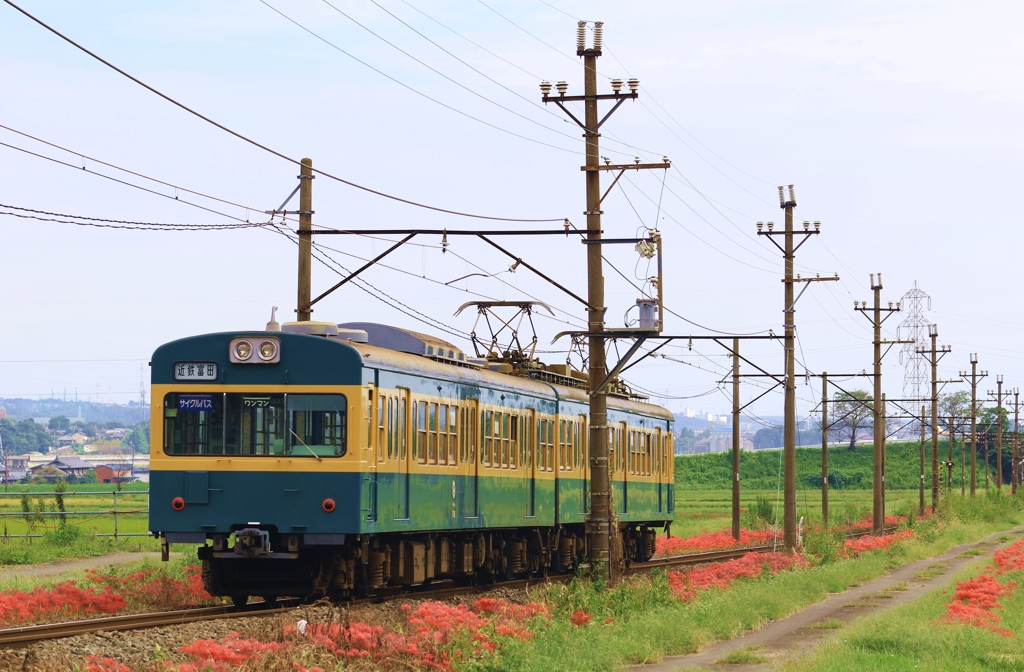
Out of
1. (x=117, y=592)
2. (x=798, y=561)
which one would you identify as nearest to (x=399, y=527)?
(x=117, y=592)

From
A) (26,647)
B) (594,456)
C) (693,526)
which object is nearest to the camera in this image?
(26,647)

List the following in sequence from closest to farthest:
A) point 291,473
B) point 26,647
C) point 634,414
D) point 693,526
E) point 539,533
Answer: point 26,647 < point 291,473 < point 539,533 < point 634,414 < point 693,526

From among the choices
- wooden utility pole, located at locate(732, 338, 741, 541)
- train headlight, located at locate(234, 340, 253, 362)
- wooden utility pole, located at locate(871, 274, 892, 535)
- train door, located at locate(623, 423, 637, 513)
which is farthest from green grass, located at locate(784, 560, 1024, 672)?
wooden utility pole, located at locate(871, 274, 892, 535)

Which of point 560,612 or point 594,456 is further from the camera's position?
point 594,456

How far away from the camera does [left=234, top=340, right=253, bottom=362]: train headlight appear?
18.2 meters

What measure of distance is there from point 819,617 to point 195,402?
32.7ft

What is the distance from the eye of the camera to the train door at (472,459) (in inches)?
869

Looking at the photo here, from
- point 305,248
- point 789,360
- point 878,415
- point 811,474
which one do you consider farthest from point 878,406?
point 811,474

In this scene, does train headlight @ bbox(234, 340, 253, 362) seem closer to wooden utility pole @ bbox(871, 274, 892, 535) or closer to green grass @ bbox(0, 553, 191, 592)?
green grass @ bbox(0, 553, 191, 592)

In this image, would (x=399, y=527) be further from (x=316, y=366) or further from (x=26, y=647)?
(x=26, y=647)

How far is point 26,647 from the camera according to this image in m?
13.1

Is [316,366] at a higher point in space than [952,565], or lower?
higher

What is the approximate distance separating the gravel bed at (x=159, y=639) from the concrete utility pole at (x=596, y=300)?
214 inches

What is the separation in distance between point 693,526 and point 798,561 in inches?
1009
